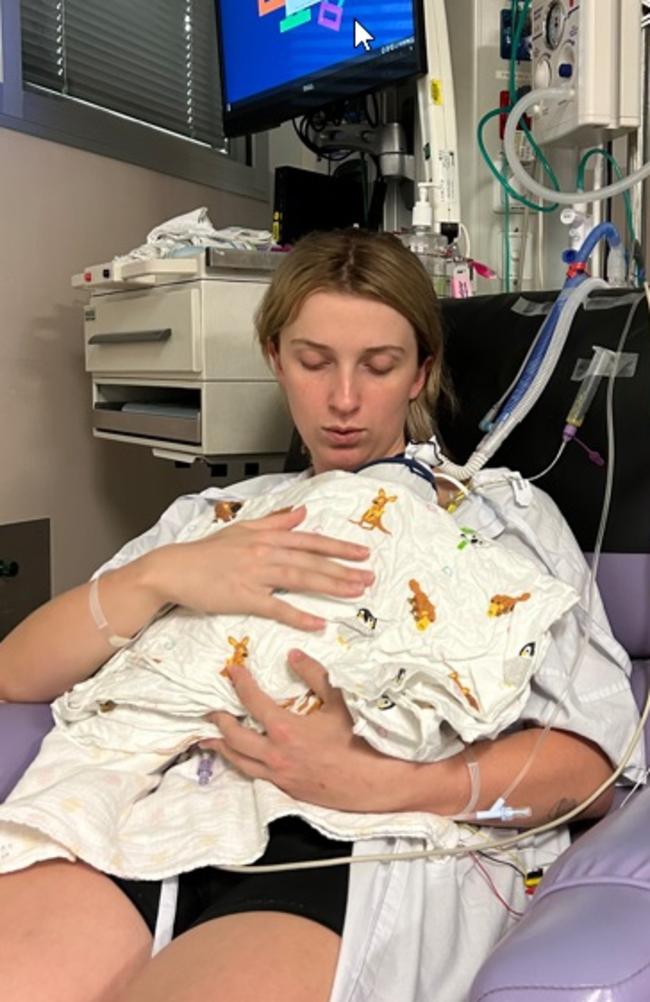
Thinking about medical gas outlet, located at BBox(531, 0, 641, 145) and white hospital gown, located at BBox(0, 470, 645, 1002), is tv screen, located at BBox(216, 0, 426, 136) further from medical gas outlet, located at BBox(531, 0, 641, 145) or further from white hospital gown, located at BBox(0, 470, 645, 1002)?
white hospital gown, located at BBox(0, 470, 645, 1002)

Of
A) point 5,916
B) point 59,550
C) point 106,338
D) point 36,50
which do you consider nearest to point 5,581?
point 59,550

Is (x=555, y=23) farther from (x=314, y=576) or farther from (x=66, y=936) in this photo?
(x=66, y=936)

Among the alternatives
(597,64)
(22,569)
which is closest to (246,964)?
(597,64)

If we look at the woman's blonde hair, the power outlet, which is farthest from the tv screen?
the power outlet

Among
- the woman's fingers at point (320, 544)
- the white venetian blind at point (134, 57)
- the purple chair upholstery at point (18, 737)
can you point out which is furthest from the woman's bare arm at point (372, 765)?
the white venetian blind at point (134, 57)

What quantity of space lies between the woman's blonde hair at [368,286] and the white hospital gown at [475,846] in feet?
0.57

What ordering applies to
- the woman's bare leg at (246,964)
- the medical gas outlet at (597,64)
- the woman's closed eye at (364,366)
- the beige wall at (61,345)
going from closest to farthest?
1. the woman's bare leg at (246,964)
2. the woman's closed eye at (364,366)
3. the medical gas outlet at (597,64)
4. the beige wall at (61,345)

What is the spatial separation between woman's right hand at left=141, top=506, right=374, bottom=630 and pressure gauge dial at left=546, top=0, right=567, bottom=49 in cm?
106

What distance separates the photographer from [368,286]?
1.17 meters

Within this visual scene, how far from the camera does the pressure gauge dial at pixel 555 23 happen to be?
1.63m

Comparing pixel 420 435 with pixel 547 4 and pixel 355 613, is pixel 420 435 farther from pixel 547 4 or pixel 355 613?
pixel 547 4

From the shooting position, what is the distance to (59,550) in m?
2.31

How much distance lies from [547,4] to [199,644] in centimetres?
130

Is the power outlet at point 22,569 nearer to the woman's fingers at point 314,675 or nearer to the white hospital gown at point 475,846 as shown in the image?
the white hospital gown at point 475,846
